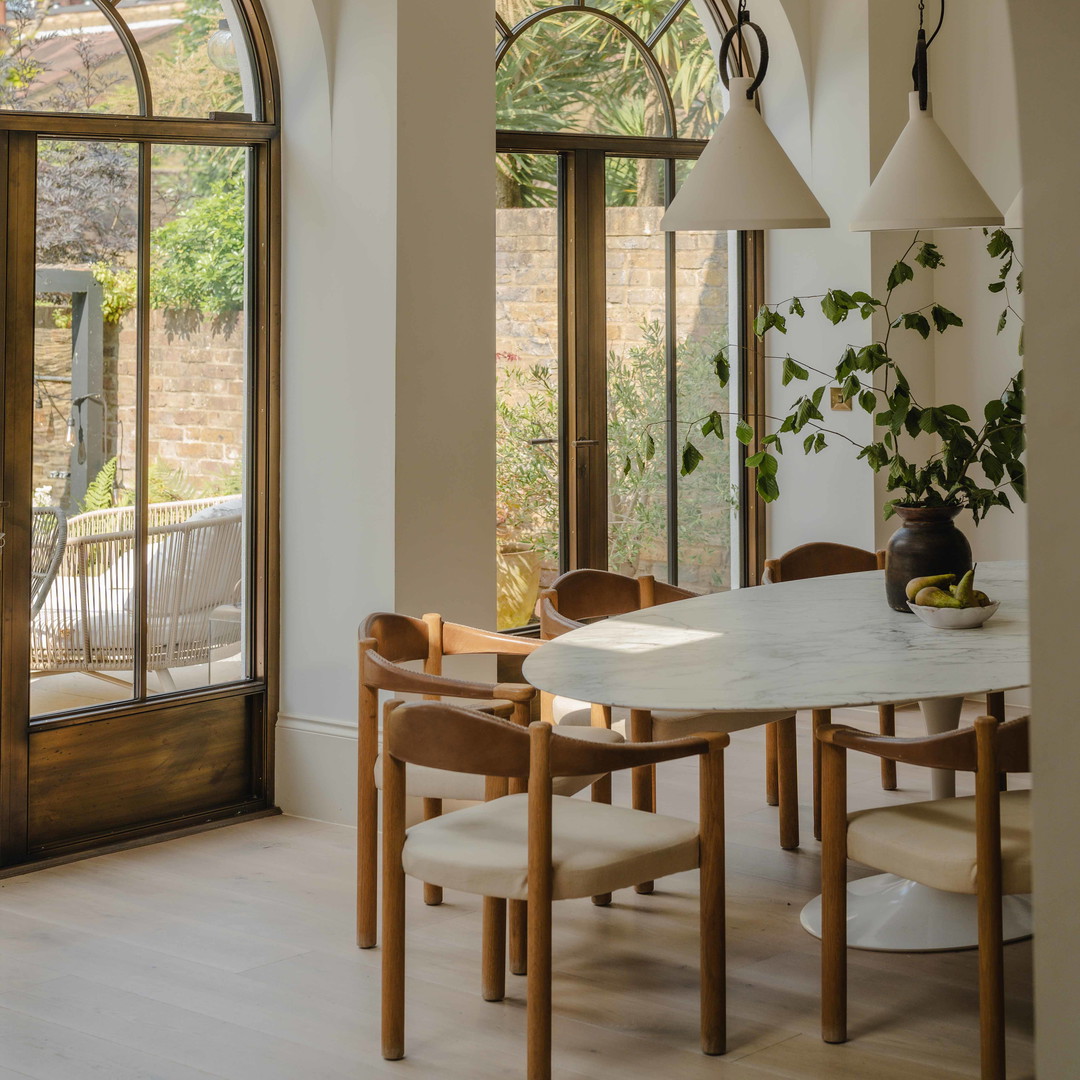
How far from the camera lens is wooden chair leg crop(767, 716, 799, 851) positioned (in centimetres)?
404

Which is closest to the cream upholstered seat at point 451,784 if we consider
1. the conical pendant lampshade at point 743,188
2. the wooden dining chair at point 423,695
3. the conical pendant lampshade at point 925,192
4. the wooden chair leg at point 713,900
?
the wooden dining chair at point 423,695

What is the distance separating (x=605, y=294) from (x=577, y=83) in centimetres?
80

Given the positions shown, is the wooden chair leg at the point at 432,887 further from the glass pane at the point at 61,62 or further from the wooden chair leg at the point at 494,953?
the glass pane at the point at 61,62

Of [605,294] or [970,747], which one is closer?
[970,747]

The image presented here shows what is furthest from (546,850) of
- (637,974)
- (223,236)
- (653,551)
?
(653,551)

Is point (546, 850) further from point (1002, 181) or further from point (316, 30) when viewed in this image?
point (1002, 181)

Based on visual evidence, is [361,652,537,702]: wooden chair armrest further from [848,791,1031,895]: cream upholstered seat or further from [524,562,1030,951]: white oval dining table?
[848,791,1031,895]: cream upholstered seat

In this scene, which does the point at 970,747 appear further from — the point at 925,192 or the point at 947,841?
the point at 925,192

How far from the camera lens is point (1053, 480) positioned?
1123mm

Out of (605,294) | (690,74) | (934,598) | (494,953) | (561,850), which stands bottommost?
(494,953)

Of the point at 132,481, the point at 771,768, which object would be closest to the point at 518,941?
the point at 771,768

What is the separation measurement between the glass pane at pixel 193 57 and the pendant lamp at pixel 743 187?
198 centimetres

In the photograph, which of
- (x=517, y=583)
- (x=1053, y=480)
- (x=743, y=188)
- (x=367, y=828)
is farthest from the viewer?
(x=517, y=583)

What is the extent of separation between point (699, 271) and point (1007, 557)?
177 centimetres
